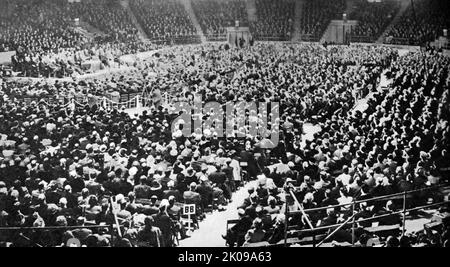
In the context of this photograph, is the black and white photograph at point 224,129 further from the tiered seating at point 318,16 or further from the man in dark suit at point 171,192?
the tiered seating at point 318,16

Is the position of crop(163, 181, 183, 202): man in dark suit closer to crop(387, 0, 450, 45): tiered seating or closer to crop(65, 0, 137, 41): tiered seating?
crop(387, 0, 450, 45): tiered seating

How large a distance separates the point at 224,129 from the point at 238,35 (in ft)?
46.9

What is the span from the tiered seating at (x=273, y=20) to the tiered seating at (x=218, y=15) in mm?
938

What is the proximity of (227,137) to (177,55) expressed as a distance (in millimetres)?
12273

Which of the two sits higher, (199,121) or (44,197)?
(199,121)

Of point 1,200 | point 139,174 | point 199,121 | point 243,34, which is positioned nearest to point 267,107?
point 199,121

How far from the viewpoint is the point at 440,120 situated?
1342cm

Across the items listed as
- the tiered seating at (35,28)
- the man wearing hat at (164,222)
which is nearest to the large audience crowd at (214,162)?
the man wearing hat at (164,222)

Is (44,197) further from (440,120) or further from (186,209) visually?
Answer: (440,120)

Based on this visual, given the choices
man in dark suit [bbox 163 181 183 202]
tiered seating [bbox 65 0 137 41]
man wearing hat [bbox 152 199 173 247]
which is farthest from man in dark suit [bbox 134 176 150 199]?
tiered seating [bbox 65 0 137 41]

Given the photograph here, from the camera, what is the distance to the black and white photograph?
9188 mm

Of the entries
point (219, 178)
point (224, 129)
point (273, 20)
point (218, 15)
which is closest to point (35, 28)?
point (218, 15)

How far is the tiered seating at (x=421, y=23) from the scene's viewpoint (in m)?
15.8
